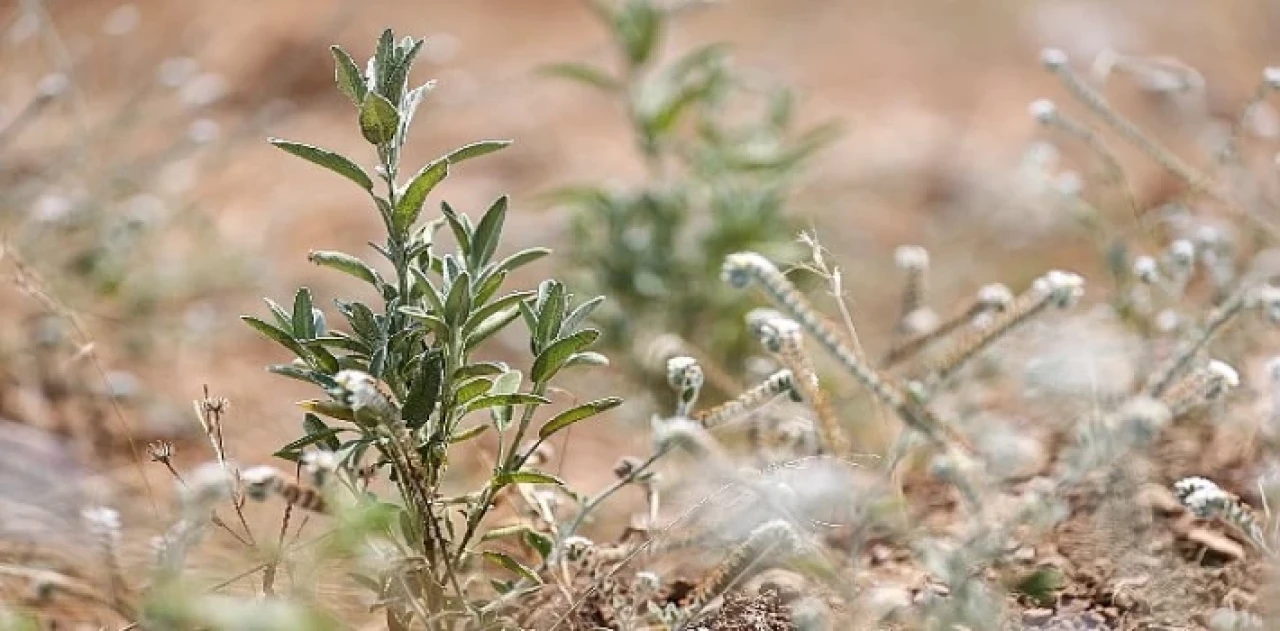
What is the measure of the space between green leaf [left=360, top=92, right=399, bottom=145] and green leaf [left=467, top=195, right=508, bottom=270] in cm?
15

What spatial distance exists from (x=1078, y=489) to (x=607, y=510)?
63 cm

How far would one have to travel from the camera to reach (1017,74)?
199 inches

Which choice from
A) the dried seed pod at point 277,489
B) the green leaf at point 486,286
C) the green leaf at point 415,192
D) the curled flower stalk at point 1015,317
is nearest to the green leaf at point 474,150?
the green leaf at point 415,192

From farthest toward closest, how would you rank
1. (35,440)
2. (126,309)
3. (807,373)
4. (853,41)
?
(853,41) < (126,309) < (35,440) < (807,373)

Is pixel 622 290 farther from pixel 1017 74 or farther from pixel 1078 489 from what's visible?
pixel 1017 74

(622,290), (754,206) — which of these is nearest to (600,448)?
(622,290)

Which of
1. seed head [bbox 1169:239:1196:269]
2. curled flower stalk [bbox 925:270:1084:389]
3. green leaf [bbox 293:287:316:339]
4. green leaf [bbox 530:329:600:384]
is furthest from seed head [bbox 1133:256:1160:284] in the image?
green leaf [bbox 293:287:316:339]

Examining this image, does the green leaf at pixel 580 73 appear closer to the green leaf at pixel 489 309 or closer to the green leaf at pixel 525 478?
the green leaf at pixel 489 309

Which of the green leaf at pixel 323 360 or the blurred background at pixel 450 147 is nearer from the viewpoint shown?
the green leaf at pixel 323 360

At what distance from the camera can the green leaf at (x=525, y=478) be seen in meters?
1.47

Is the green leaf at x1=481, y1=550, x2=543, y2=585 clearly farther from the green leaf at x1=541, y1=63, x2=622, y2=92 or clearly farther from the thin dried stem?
the green leaf at x1=541, y1=63, x2=622, y2=92

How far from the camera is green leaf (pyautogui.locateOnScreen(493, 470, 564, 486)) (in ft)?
4.83

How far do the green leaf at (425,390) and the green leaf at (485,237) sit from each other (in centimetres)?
13

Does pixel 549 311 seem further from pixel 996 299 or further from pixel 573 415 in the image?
pixel 996 299
